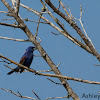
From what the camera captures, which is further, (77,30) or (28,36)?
(28,36)

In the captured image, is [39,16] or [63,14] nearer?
[63,14]

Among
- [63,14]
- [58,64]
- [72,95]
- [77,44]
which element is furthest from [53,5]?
[72,95]

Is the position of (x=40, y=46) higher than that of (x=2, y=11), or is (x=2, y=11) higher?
(x=2, y=11)

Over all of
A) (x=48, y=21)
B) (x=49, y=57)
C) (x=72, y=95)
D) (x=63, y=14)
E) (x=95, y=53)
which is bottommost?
(x=72, y=95)

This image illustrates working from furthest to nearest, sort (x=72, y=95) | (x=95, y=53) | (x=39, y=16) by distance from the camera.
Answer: (x=39, y=16) → (x=72, y=95) → (x=95, y=53)

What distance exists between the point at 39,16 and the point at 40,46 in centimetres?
53

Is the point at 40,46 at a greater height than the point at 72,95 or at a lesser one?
greater

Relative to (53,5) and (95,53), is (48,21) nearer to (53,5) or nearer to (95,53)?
(53,5)

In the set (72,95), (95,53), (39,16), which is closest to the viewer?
(95,53)

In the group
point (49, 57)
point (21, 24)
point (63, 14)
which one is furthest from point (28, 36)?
point (63, 14)

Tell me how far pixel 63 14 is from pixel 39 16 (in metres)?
0.59

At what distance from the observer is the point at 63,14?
405 centimetres

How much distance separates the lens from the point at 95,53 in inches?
150

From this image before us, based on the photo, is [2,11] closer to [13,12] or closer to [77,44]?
[13,12]
